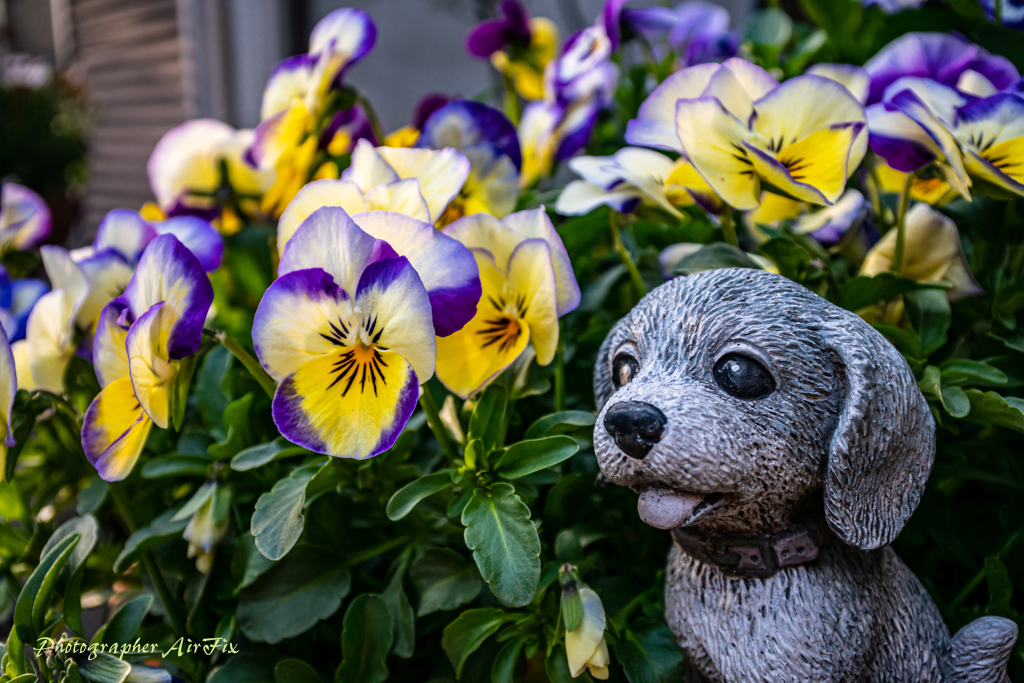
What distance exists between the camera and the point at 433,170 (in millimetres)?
545

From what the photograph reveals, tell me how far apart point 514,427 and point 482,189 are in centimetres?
21

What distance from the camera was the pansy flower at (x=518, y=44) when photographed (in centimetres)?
97

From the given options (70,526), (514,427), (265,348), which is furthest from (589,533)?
(70,526)

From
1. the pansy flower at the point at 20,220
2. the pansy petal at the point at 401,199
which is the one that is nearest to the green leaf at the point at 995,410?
the pansy petal at the point at 401,199

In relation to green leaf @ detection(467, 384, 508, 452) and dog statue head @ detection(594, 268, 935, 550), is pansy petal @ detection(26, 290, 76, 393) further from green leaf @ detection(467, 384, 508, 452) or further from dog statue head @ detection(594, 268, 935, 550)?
dog statue head @ detection(594, 268, 935, 550)

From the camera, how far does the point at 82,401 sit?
0.73 meters

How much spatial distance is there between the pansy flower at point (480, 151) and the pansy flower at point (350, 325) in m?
0.19

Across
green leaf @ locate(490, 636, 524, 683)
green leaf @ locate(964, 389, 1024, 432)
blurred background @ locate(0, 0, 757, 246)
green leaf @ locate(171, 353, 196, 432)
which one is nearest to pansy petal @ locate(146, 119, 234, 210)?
green leaf @ locate(171, 353, 196, 432)

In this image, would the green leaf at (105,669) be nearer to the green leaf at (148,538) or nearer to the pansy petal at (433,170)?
the green leaf at (148,538)

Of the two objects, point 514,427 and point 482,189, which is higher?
point 482,189

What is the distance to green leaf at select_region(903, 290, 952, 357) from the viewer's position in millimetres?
532

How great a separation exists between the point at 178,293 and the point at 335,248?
123 millimetres

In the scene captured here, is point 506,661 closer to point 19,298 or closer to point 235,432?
point 235,432

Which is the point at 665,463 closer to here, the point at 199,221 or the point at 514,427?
the point at 514,427
